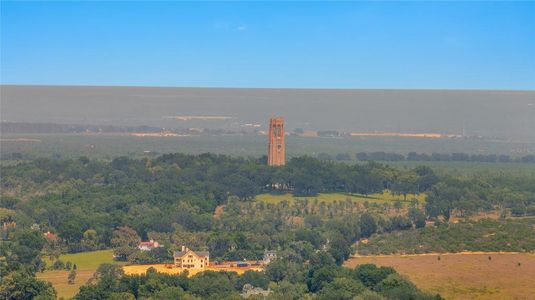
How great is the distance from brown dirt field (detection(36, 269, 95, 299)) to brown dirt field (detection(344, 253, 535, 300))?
14805mm

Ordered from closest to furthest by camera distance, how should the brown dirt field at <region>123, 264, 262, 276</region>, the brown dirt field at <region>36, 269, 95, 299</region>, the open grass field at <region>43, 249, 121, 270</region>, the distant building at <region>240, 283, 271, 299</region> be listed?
1. the distant building at <region>240, 283, 271, 299</region>
2. the brown dirt field at <region>36, 269, 95, 299</region>
3. the brown dirt field at <region>123, 264, 262, 276</region>
4. the open grass field at <region>43, 249, 121, 270</region>

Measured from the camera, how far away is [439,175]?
4126 inches

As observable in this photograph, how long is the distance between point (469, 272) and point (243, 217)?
77.8ft

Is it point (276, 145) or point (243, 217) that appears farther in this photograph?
point (276, 145)

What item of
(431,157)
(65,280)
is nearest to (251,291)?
(65,280)

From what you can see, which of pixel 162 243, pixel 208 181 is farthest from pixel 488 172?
pixel 162 243

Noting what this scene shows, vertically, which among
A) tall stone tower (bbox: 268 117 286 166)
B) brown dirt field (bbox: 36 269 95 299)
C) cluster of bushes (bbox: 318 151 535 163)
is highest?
tall stone tower (bbox: 268 117 286 166)

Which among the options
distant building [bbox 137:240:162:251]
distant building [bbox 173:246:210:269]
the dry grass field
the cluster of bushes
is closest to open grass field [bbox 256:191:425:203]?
the dry grass field

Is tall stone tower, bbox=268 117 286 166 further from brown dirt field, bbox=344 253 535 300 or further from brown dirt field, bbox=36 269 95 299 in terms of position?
brown dirt field, bbox=36 269 95 299

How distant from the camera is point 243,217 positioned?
77.9m

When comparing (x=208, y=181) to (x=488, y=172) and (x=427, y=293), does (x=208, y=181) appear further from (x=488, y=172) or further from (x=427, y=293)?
(x=427, y=293)

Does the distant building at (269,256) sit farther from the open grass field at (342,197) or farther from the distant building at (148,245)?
the open grass field at (342,197)

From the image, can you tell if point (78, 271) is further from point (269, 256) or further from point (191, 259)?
point (269, 256)

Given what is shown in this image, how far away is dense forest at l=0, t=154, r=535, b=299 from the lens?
5322 cm
